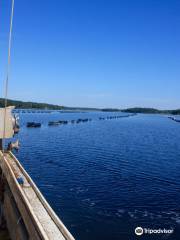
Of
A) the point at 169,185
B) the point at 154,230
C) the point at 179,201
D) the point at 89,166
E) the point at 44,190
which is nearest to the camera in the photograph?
the point at 154,230

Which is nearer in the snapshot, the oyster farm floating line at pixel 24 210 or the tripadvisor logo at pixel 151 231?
the oyster farm floating line at pixel 24 210

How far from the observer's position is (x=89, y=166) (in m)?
63.9

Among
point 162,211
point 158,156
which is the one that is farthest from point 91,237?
point 158,156

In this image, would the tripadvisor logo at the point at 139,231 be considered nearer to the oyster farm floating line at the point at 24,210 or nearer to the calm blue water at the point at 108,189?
the calm blue water at the point at 108,189

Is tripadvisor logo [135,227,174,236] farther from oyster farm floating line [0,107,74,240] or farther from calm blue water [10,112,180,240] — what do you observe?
oyster farm floating line [0,107,74,240]

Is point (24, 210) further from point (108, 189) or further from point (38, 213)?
point (108, 189)

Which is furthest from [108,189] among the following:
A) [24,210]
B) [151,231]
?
[24,210]

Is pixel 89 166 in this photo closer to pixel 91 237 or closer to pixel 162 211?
pixel 162 211

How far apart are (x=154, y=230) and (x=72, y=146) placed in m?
59.2

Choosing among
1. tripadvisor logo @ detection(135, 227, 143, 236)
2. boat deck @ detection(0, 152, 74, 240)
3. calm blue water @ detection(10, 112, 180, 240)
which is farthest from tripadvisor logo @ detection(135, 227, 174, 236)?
boat deck @ detection(0, 152, 74, 240)

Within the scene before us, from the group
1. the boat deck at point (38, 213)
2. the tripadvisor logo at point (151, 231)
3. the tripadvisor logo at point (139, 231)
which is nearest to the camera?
the boat deck at point (38, 213)

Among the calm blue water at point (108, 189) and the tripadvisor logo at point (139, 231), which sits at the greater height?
the calm blue water at point (108, 189)

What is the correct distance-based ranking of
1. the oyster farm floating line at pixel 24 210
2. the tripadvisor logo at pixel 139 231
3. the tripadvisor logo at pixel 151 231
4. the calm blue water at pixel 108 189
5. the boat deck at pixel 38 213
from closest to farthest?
the boat deck at pixel 38 213, the oyster farm floating line at pixel 24 210, the tripadvisor logo at pixel 139 231, the tripadvisor logo at pixel 151 231, the calm blue water at pixel 108 189

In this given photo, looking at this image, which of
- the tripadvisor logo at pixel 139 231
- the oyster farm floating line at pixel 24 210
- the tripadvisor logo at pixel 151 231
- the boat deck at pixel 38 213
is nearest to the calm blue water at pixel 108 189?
the tripadvisor logo at pixel 139 231
